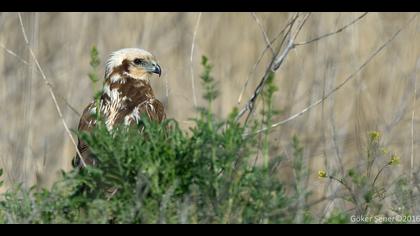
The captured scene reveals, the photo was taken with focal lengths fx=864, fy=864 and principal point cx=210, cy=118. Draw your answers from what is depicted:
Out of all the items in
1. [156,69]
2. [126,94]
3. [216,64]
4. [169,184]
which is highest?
[216,64]

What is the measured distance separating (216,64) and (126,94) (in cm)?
222

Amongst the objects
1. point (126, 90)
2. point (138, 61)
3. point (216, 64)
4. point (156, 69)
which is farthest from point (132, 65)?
point (216, 64)

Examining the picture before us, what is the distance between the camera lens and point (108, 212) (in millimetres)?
2977

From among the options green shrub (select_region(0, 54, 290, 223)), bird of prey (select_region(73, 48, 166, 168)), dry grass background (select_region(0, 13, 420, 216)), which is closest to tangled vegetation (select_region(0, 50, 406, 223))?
green shrub (select_region(0, 54, 290, 223))

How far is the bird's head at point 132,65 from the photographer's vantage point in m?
5.52

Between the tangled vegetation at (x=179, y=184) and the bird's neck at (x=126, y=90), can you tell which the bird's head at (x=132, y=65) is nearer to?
the bird's neck at (x=126, y=90)

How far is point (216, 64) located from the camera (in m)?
7.39

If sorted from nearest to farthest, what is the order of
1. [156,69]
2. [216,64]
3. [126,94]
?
[126,94], [156,69], [216,64]

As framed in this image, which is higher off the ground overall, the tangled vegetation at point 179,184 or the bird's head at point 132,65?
the bird's head at point 132,65

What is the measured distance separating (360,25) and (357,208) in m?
3.79

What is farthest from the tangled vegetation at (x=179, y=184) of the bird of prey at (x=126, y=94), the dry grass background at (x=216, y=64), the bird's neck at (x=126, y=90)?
the dry grass background at (x=216, y=64)

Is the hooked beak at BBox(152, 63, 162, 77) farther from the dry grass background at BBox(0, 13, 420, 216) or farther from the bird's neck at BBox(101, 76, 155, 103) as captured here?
the dry grass background at BBox(0, 13, 420, 216)

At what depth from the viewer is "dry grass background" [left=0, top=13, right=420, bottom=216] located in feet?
20.7

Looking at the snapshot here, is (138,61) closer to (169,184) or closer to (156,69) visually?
(156,69)
